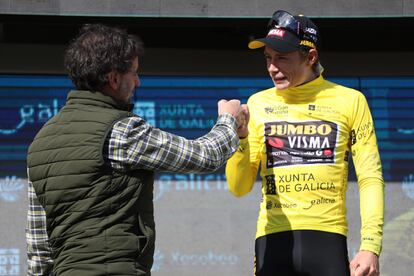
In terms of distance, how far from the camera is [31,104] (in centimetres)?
836

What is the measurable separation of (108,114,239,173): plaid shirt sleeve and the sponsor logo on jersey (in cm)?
75

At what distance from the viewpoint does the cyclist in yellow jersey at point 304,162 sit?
12.3ft

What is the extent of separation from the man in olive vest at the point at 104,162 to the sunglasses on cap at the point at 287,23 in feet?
3.08

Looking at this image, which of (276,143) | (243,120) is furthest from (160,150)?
(276,143)

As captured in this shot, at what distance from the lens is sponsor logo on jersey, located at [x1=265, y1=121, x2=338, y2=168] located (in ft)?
12.7

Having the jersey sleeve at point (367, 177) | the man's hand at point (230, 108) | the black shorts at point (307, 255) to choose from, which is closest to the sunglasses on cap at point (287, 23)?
the jersey sleeve at point (367, 177)

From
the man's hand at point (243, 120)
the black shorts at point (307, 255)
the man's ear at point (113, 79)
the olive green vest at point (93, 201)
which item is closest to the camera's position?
the olive green vest at point (93, 201)

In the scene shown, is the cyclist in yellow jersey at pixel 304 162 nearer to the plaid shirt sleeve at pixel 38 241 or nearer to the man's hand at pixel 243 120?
the man's hand at pixel 243 120

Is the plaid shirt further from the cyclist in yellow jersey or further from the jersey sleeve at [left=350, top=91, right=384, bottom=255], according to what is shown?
the jersey sleeve at [left=350, top=91, right=384, bottom=255]

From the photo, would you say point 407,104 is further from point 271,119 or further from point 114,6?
point 271,119

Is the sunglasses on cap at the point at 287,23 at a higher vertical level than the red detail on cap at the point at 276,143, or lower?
higher

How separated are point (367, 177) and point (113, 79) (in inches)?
52.6

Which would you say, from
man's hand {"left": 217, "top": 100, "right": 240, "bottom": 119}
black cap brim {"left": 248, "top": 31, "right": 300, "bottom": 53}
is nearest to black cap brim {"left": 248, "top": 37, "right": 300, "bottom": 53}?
black cap brim {"left": 248, "top": 31, "right": 300, "bottom": 53}

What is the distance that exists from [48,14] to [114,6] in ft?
1.85
